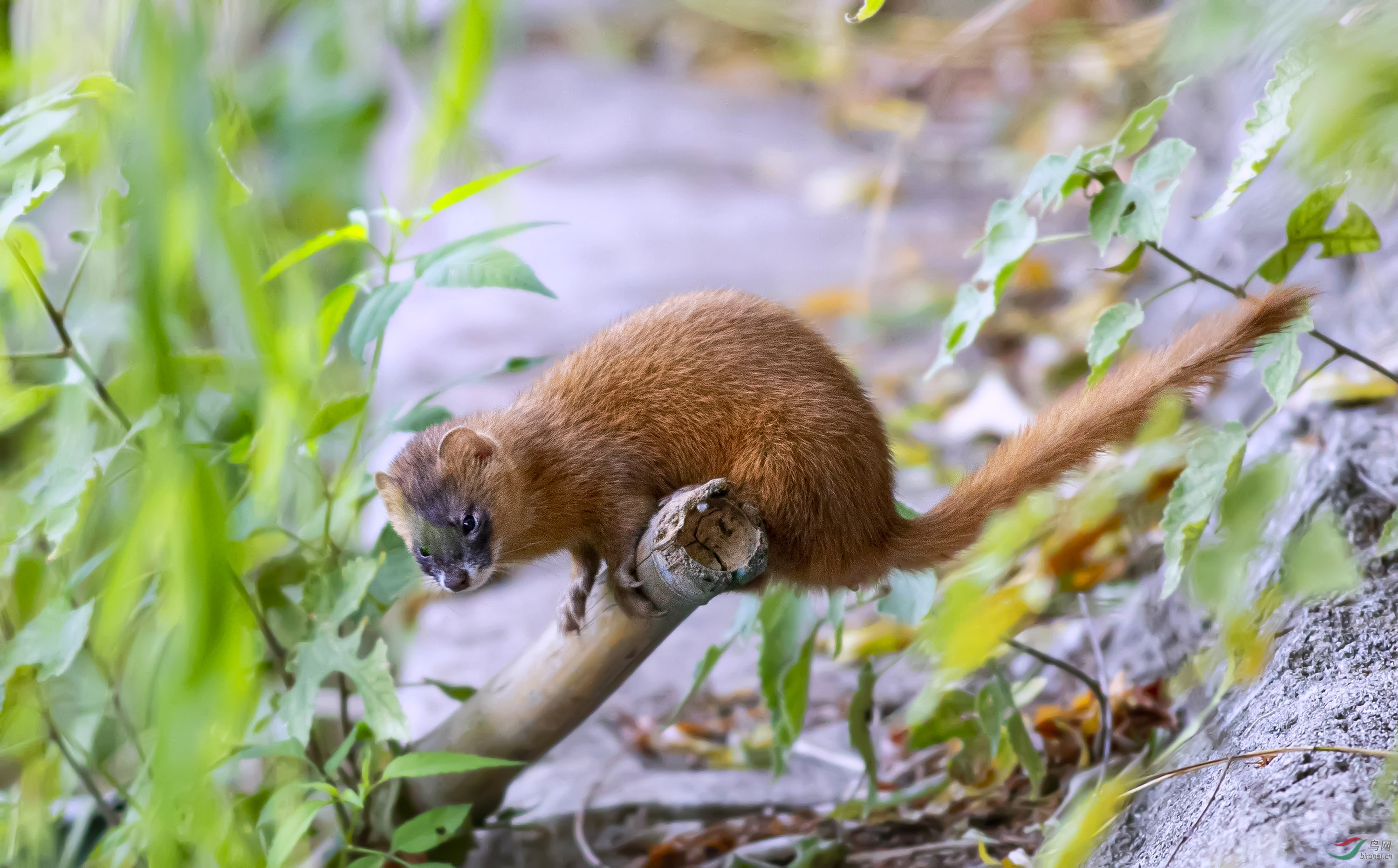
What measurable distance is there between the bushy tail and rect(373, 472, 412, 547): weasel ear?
899 millimetres

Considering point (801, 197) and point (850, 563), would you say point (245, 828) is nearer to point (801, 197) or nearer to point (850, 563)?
point (850, 563)

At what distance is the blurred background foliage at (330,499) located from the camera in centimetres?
92

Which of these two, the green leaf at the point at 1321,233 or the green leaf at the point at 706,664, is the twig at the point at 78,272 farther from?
the green leaf at the point at 1321,233

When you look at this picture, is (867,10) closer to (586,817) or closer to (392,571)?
(392,571)

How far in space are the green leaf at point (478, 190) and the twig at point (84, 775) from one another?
3.75ft

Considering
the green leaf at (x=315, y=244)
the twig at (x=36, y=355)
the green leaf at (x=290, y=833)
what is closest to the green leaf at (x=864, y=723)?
the green leaf at (x=290, y=833)

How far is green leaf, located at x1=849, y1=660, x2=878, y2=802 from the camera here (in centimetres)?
209

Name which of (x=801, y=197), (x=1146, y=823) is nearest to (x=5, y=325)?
(x=1146, y=823)

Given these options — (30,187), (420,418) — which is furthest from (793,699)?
(30,187)

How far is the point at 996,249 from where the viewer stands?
1.79 meters

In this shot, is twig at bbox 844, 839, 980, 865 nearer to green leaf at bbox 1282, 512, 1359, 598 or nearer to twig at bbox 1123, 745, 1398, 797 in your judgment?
twig at bbox 1123, 745, 1398, 797

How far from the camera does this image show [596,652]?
1.96m

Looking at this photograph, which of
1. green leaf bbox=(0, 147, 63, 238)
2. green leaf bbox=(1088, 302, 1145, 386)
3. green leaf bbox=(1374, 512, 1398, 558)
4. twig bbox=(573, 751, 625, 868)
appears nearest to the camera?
green leaf bbox=(1374, 512, 1398, 558)

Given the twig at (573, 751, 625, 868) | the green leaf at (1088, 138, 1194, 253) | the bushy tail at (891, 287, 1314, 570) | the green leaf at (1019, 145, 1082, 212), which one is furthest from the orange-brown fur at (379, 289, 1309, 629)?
the twig at (573, 751, 625, 868)
